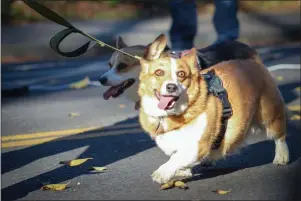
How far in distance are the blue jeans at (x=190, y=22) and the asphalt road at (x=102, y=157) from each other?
93cm

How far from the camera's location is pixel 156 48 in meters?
5.40

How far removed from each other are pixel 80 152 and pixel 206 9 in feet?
42.9

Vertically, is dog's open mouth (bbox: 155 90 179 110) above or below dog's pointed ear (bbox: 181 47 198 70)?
below

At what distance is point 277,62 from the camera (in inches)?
411

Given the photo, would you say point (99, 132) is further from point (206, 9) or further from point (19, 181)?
point (206, 9)

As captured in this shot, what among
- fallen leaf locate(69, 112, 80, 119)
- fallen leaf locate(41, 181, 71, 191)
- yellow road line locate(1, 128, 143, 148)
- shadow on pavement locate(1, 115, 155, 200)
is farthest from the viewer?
fallen leaf locate(69, 112, 80, 119)

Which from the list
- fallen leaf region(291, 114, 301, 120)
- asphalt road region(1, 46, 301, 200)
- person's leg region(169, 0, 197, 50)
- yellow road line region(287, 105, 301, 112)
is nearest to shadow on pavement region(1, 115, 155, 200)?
asphalt road region(1, 46, 301, 200)

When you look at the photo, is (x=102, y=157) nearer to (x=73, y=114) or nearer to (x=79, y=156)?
(x=79, y=156)

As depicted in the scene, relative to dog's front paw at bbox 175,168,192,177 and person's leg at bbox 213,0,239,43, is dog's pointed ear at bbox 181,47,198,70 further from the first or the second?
person's leg at bbox 213,0,239,43

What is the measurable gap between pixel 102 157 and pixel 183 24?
10.1 feet

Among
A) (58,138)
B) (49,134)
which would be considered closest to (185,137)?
(58,138)

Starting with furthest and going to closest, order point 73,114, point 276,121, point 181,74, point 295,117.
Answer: point 73,114, point 295,117, point 276,121, point 181,74

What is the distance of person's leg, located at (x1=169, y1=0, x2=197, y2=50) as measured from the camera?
7.94 meters

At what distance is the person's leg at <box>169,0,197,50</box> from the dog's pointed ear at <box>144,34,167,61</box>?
253 centimetres
